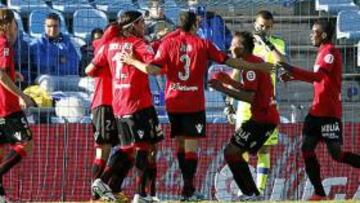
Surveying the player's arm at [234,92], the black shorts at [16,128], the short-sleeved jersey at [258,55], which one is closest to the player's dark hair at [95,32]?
the short-sleeved jersey at [258,55]

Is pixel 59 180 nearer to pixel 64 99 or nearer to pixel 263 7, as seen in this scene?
pixel 64 99

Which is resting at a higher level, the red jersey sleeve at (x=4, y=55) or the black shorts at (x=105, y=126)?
the red jersey sleeve at (x=4, y=55)

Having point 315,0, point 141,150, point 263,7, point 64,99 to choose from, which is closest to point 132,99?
point 141,150

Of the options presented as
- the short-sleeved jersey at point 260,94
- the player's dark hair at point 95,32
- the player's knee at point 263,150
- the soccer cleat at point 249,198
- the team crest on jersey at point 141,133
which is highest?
the player's dark hair at point 95,32

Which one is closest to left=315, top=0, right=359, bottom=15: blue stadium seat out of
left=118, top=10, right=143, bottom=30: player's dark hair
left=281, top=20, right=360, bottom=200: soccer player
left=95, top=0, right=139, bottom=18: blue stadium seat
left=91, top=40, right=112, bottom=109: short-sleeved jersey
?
left=95, top=0, right=139, bottom=18: blue stadium seat

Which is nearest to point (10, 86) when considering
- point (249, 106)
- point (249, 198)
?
point (249, 198)

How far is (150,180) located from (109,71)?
138 centimetres

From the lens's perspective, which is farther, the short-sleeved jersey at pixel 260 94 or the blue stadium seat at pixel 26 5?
the blue stadium seat at pixel 26 5

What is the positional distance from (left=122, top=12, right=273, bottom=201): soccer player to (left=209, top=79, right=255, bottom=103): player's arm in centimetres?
28

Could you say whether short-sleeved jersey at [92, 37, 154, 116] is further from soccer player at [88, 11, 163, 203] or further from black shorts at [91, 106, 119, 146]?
black shorts at [91, 106, 119, 146]

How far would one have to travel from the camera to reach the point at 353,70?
18.2m

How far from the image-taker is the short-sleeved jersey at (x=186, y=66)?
14227 millimetres

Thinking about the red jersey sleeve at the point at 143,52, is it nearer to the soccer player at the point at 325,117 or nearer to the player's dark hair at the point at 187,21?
the player's dark hair at the point at 187,21

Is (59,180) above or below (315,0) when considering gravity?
below
